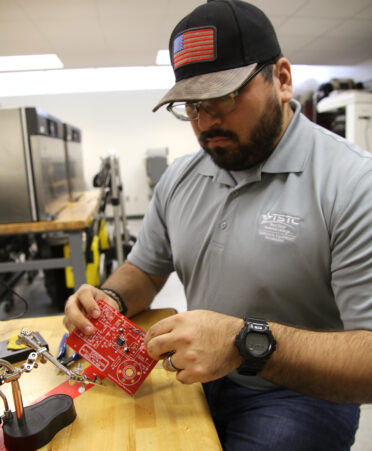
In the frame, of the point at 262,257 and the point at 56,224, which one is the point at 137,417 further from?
the point at 56,224

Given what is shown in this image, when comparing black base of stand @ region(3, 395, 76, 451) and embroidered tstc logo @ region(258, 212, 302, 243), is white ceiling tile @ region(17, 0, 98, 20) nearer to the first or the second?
embroidered tstc logo @ region(258, 212, 302, 243)

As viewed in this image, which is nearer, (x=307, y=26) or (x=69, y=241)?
(x=69, y=241)

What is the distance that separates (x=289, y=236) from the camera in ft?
2.64

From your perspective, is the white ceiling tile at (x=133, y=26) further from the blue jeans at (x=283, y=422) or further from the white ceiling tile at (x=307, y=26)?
the blue jeans at (x=283, y=422)

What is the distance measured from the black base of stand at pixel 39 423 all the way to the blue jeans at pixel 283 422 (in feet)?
1.24

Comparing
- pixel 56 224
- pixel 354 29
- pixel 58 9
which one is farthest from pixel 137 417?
pixel 354 29

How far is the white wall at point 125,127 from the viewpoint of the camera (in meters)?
6.59

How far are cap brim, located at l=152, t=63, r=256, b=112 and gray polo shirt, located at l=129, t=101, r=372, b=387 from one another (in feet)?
0.73

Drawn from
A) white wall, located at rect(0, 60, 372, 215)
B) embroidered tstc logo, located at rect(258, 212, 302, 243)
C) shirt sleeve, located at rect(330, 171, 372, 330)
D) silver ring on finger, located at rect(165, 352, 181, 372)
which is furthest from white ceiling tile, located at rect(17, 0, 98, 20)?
white wall, located at rect(0, 60, 372, 215)

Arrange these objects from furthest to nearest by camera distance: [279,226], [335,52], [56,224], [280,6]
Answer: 1. [335,52]
2. [280,6]
3. [56,224]
4. [279,226]

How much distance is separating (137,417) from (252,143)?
2.20 feet

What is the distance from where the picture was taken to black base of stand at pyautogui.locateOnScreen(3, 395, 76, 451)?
55 centimetres

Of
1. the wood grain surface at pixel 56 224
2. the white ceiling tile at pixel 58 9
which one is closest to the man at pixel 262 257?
the wood grain surface at pixel 56 224

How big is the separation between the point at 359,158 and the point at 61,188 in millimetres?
2105
